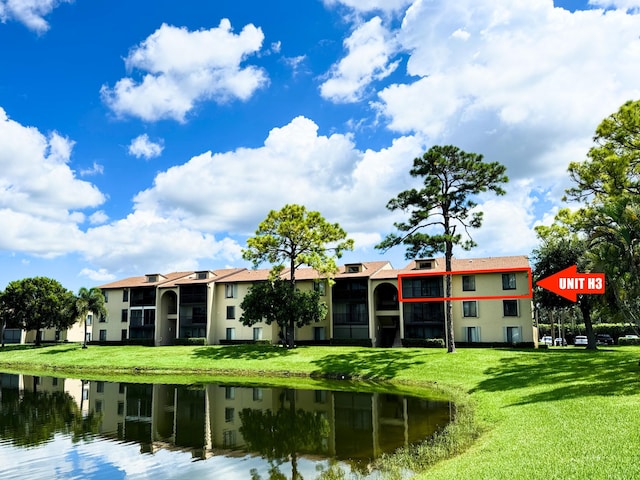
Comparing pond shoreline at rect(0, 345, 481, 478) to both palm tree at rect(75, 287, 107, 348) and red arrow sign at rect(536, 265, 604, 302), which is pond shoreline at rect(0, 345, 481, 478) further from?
red arrow sign at rect(536, 265, 604, 302)

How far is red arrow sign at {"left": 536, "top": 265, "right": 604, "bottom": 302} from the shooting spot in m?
39.5

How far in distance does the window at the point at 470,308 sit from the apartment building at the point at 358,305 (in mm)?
78

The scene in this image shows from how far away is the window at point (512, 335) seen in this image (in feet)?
152

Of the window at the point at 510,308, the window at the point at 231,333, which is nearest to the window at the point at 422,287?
the window at the point at 510,308

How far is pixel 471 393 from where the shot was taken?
25672 mm

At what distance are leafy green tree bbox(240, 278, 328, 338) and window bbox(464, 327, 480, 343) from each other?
1463cm

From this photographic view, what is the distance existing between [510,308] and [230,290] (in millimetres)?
32490

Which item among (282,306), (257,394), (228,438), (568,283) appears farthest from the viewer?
(282,306)

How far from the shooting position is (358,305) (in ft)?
176

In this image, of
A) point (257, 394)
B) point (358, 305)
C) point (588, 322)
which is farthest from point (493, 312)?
point (257, 394)

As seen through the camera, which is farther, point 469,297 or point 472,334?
point 469,297

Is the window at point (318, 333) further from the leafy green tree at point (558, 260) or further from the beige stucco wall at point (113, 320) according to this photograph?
the beige stucco wall at point (113, 320)

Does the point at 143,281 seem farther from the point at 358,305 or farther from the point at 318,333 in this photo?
the point at 358,305

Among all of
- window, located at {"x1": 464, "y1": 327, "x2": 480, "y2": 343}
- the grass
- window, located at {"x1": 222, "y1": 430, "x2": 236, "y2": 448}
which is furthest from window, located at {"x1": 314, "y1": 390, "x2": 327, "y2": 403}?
window, located at {"x1": 464, "y1": 327, "x2": 480, "y2": 343}
